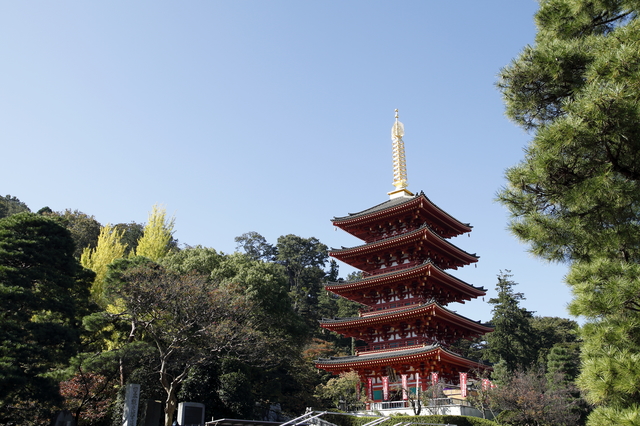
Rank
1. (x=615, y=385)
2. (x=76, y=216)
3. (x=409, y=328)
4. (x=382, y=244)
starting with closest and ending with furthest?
(x=615, y=385)
(x=409, y=328)
(x=382, y=244)
(x=76, y=216)

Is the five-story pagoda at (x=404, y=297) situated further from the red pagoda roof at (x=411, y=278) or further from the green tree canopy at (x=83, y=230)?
the green tree canopy at (x=83, y=230)

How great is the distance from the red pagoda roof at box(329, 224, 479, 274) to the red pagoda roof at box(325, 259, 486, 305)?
1473mm

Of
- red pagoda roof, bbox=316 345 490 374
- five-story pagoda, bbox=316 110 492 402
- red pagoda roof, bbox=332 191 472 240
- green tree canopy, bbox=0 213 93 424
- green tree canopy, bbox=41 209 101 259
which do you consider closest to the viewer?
green tree canopy, bbox=0 213 93 424

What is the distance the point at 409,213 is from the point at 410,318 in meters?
6.29

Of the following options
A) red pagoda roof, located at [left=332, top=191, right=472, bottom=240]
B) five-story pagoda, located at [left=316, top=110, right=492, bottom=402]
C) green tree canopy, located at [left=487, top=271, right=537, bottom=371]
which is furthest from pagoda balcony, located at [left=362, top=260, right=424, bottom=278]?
green tree canopy, located at [left=487, top=271, right=537, bottom=371]

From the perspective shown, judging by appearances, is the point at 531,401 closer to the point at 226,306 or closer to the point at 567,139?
the point at 226,306

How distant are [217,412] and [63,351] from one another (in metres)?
8.14

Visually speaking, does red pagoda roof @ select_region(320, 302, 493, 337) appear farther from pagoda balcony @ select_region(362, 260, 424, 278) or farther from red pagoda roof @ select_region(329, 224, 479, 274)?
red pagoda roof @ select_region(329, 224, 479, 274)

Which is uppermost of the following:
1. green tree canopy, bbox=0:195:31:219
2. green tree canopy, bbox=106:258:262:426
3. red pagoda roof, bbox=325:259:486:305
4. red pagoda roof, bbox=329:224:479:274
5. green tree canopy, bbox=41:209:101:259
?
green tree canopy, bbox=0:195:31:219

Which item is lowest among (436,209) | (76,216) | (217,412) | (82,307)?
(217,412)

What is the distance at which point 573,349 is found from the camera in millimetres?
37656

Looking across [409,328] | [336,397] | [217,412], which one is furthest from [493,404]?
[217,412]

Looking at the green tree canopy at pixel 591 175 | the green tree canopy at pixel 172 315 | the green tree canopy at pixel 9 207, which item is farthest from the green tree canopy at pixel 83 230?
the green tree canopy at pixel 591 175

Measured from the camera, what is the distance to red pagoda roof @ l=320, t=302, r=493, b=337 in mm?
22891
